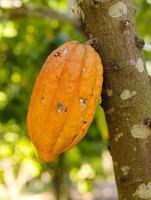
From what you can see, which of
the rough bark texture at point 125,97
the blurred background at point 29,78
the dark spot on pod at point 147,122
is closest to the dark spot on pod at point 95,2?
the rough bark texture at point 125,97

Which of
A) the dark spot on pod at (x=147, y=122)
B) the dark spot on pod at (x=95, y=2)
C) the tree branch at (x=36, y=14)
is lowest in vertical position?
the tree branch at (x=36, y=14)

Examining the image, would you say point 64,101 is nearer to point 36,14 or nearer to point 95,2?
point 95,2

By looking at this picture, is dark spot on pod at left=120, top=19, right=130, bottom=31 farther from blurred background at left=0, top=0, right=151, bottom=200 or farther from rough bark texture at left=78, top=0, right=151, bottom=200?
blurred background at left=0, top=0, right=151, bottom=200

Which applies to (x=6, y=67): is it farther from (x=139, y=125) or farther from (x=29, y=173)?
(x=139, y=125)

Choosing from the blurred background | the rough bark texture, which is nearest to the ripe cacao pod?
the rough bark texture

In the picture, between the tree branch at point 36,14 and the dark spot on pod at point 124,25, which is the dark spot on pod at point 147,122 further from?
the tree branch at point 36,14

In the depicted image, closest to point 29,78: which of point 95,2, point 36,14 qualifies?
point 36,14
